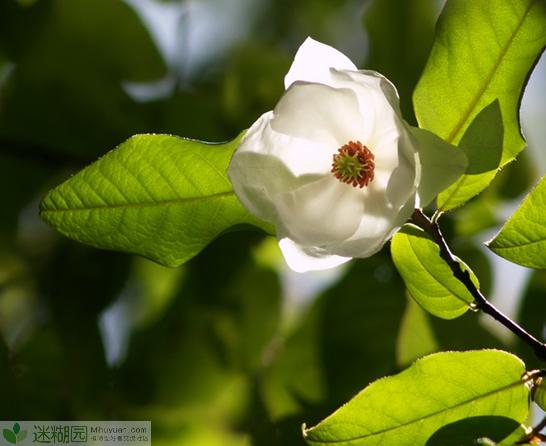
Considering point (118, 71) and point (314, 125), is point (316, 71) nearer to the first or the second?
point (314, 125)

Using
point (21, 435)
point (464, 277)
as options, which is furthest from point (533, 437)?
point (21, 435)

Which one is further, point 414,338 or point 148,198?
point 414,338

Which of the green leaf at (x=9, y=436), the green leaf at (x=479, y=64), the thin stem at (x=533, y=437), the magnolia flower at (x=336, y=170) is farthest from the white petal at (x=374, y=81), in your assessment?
the green leaf at (x=9, y=436)

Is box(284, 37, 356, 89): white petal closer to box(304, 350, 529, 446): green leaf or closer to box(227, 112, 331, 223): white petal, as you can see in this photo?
box(227, 112, 331, 223): white petal

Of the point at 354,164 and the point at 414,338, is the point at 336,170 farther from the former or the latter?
the point at 414,338

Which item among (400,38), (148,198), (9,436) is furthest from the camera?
(400,38)

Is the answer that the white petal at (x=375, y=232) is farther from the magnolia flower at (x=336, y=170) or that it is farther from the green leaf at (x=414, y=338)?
the green leaf at (x=414, y=338)

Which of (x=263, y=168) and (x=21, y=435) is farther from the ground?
(x=263, y=168)

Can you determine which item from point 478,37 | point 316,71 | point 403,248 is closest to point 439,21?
point 478,37
